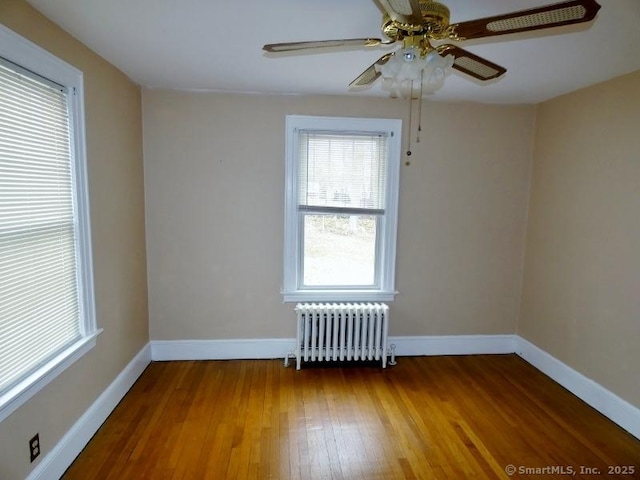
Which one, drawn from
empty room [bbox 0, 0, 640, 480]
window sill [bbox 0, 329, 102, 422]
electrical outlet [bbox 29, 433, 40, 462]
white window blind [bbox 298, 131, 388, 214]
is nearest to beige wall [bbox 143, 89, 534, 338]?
empty room [bbox 0, 0, 640, 480]

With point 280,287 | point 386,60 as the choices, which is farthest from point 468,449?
point 386,60

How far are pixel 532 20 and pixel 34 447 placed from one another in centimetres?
277

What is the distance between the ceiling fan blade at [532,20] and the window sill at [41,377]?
2352 millimetres

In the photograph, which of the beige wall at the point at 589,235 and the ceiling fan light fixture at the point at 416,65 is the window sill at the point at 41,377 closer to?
the ceiling fan light fixture at the point at 416,65

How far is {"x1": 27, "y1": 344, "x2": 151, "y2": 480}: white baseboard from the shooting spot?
6.09 feet

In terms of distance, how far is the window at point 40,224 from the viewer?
1611mm

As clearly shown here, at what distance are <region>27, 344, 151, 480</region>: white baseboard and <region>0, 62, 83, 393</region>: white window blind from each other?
19.6 inches

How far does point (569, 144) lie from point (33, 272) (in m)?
3.78

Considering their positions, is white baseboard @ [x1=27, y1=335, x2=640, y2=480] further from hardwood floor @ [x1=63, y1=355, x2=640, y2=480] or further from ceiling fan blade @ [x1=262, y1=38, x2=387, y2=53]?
ceiling fan blade @ [x1=262, y1=38, x2=387, y2=53]

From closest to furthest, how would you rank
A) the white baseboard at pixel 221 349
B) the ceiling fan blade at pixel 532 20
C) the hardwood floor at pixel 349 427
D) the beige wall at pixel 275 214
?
the ceiling fan blade at pixel 532 20 < the hardwood floor at pixel 349 427 < the beige wall at pixel 275 214 < the white baseboard at pixel 221 349

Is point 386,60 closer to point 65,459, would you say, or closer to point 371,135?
point 371,135

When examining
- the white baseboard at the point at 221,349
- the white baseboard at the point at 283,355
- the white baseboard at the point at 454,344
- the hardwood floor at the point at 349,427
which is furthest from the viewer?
the white baseboard at the point at 454,344

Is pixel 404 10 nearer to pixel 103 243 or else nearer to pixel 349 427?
pixel 103 243

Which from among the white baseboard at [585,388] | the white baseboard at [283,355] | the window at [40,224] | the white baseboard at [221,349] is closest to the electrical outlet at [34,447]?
the white baseboard at [283,355]
